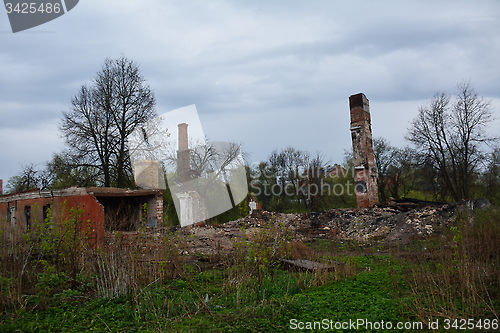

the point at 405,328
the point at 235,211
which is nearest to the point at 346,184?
the point at 235,211

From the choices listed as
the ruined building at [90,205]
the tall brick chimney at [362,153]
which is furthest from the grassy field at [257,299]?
the tall brick chimney at [362,153]

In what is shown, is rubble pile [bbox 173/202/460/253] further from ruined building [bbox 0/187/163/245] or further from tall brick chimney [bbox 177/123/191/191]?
tall brick chimney [bbox 177/123/191/191]

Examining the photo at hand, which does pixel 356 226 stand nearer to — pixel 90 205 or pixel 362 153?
pixel 362 153

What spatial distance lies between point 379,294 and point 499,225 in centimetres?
310

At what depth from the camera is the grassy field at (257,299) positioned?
4023mm

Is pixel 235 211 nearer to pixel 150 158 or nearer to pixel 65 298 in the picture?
pixel 150 158

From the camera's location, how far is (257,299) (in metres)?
5.12

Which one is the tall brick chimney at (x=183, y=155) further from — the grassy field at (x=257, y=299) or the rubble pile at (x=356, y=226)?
the grassy field at (x=257, y=299)

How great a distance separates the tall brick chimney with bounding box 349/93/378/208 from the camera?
1631cm

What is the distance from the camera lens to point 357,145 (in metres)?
16.7

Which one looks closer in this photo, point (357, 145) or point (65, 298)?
point (65, 298)

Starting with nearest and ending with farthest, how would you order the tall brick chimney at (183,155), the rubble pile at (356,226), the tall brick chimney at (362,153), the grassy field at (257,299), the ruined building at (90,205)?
the grassy field at (257,299)
the rubble pile at (356,226)
the ruined building at (90,205)
the tall brick chimney at (362,153)
the tall brick chimney at (183,155)

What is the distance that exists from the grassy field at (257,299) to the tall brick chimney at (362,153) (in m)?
9.30

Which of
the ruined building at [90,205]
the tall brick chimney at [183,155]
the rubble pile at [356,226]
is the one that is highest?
the tall brick chimney at [183,155]
